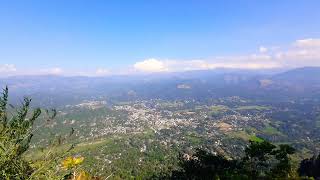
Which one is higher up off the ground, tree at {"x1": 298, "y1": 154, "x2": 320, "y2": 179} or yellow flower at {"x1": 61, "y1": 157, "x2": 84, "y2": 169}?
yellow flower at {"x1": 61, "y1": 157, "x2": 84, "y2": 169}

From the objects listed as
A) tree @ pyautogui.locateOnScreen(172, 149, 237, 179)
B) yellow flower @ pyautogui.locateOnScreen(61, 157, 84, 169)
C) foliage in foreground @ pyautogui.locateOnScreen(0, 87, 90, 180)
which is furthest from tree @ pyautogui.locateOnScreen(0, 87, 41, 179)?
tree @ pyautogui.locateOnScreen(172, 149, 237, 179)

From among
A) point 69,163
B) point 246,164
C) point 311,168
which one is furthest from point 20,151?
point 311,168

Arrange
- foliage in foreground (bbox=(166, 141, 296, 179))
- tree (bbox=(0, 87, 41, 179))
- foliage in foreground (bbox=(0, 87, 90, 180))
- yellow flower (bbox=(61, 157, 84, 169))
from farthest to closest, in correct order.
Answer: foliage in foreground (bbox=(166, 141, 296, 179)) → yellow flower (bbox=(61, 157, 84, 169)) → foliage in foreground (bbox=(0, 87, 90, 180)) → tree (bbox=(0, 87, 41, 179))

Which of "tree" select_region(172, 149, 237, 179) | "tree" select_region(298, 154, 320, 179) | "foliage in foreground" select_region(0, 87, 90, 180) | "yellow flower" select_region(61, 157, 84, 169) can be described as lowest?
"tree" select_region(298, 154, 320, 179)

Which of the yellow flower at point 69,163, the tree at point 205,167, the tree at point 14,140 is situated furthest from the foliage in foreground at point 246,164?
the tree at point 14,140

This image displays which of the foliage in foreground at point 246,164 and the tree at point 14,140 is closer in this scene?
the tree at point 14,140

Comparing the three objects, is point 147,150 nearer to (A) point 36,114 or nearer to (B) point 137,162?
(B) point 137,162

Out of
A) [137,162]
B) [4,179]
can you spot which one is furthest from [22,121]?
[137,162]

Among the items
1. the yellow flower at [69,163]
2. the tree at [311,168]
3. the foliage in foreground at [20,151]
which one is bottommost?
the tree at [311,168]

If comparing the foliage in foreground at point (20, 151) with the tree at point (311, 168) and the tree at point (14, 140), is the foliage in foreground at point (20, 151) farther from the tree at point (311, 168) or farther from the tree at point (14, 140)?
the tree at point (311, 168)

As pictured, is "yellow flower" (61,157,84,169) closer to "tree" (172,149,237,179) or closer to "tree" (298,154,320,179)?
"tree" (172,149,237,179)

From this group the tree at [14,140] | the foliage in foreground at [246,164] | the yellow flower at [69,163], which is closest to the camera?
the tree at [14,140]
